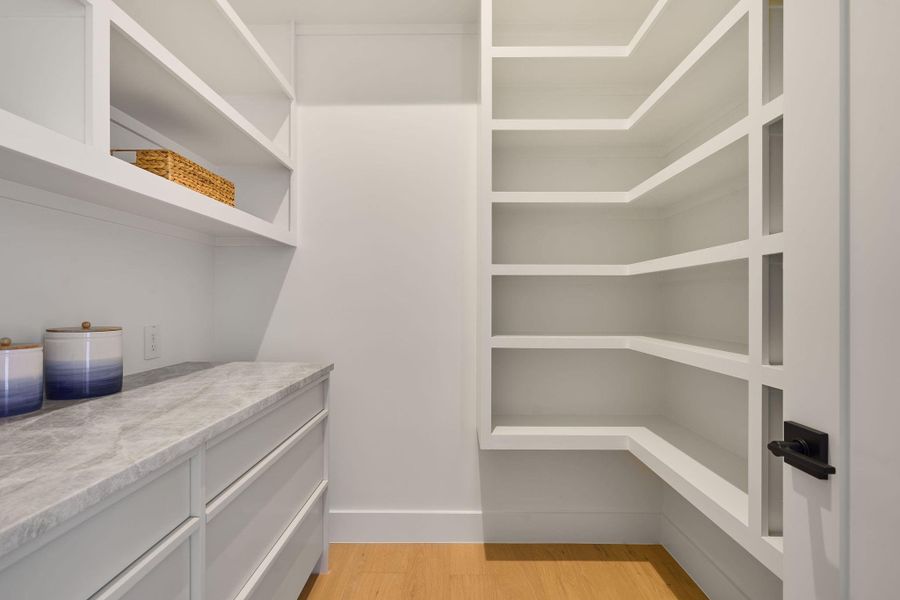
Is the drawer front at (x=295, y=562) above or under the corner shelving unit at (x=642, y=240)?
under

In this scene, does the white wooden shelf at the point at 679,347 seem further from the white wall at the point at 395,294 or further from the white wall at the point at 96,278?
the white wall at the point at 96,278

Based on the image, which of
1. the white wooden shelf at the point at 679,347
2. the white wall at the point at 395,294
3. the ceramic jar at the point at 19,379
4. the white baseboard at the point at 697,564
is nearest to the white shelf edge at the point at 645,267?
the white wooden shelf at the point at 679,347

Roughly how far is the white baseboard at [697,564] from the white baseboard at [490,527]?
72 mm

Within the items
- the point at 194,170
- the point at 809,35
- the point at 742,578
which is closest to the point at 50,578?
the point at 194,170

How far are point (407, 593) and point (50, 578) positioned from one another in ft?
4.58

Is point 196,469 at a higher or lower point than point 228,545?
higher

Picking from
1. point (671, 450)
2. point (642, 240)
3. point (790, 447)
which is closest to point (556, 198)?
point (642, 240)

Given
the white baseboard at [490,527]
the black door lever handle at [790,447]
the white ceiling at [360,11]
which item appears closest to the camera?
the black door lever handle at [790,447]

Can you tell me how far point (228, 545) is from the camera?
1.04 m

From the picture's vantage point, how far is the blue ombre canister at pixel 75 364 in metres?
1.12

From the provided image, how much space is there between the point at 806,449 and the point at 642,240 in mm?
1535

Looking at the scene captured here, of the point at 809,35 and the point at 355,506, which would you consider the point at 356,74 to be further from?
the point at 355,506

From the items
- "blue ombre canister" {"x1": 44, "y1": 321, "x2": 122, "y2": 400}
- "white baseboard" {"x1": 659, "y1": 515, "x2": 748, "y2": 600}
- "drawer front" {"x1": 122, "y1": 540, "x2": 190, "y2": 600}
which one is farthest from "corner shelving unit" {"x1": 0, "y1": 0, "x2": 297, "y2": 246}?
"white baseboard" {"x1": 659, "y1": 515, "x2": 748, "y2": 600}

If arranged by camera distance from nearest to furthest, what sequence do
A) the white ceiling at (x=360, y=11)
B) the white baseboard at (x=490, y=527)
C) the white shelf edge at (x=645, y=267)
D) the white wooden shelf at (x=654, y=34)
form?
the white shelf edge at (x=645, y=267)
the white wooden shelf at (x=654, y=34)
the white ceiling at (x=360, y=11)
the white baseboard at (x=490, y=527)
